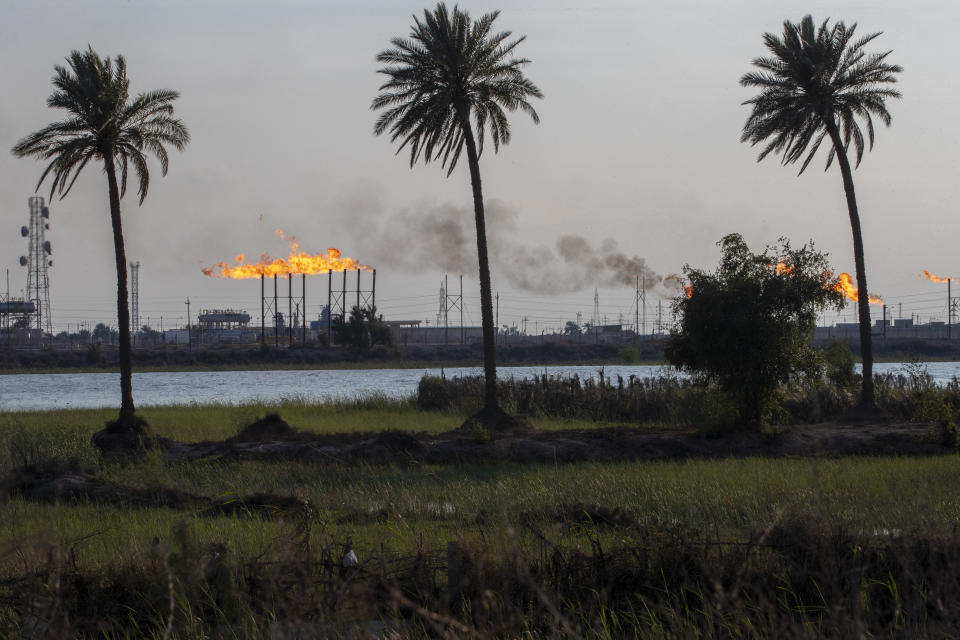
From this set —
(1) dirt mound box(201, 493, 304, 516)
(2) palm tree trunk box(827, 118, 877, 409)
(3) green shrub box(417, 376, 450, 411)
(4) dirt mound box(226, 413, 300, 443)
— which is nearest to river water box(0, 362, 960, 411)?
(3) green shrub box(417, 376, 450, 411)

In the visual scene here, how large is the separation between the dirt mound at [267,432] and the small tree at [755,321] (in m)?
12.3

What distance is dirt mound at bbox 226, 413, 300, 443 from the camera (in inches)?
1071

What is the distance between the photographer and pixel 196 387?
70750 mm

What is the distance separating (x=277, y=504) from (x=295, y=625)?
26.1 feet

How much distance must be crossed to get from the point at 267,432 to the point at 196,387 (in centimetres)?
4501

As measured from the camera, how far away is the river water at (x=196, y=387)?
5322 centimetres

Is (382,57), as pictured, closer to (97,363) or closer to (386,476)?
(386,476)

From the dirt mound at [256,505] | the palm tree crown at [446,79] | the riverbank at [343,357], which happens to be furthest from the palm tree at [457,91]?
the riverbank at [343,357]

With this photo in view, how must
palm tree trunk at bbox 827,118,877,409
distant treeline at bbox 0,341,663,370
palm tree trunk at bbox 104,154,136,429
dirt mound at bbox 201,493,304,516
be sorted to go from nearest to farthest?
1. dirt mound at bbox 201,493,304,516
2. palm tree trunk at bbox 104,154,136,429
3. palm tree trunk at bbox 827,118,877,409
4. distant treeline at bbox 0,341,663,370

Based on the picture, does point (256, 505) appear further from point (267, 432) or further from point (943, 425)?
point (943, 425)

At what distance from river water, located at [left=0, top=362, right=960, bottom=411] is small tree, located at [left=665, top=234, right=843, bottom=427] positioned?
832 inches

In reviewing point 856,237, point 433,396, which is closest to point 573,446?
point 856,237

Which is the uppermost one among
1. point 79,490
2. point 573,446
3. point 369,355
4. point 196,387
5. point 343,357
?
point 369,355

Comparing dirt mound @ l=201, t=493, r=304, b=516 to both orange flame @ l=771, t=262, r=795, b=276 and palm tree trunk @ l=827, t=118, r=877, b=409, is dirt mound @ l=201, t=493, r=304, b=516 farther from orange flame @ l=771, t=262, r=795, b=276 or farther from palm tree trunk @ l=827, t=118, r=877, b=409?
palm tree trunk @ l=827, t=118, r=877, b=409
